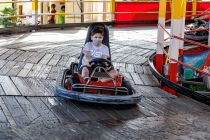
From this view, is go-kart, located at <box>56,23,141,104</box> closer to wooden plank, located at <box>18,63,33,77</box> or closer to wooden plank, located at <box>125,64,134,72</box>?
wooden plank, located at <box>18,63,33,77</box>

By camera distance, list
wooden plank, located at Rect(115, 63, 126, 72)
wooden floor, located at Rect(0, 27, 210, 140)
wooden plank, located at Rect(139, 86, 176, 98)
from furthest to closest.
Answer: wooden plank, located at Rect(115, 63, 126, 72)
wooden plank, located at Rect(139, 86, 176, 98)
wooden floor, located at Rect(0, 27, 210, 140)

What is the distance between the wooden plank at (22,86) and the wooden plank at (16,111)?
0.28 m

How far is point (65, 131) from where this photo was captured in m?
4.26

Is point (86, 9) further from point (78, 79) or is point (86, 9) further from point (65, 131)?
point (65, 131)

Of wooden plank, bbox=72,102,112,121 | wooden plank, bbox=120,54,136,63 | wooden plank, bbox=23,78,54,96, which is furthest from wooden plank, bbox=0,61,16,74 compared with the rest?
wooden plank, bbox=120,54,136,63

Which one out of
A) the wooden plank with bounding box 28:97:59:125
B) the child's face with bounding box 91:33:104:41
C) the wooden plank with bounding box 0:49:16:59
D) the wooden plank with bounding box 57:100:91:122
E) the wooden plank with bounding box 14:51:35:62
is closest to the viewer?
the wooden plank with bounding box 28:97:59:125

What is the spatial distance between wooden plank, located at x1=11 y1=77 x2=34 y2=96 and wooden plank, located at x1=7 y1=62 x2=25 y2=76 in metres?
0.30

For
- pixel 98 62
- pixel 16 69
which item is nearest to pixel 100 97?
pixel 98 62

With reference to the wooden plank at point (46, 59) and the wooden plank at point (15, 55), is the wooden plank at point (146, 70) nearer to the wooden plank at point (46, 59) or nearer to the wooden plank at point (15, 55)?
the wooden plank at point (46, 59)

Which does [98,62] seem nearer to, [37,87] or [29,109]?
[37,87]

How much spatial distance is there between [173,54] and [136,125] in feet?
6.31

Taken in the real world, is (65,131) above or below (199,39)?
below

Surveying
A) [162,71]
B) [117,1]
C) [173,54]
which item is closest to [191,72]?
[162,71]

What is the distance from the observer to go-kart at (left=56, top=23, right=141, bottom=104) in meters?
5.06
